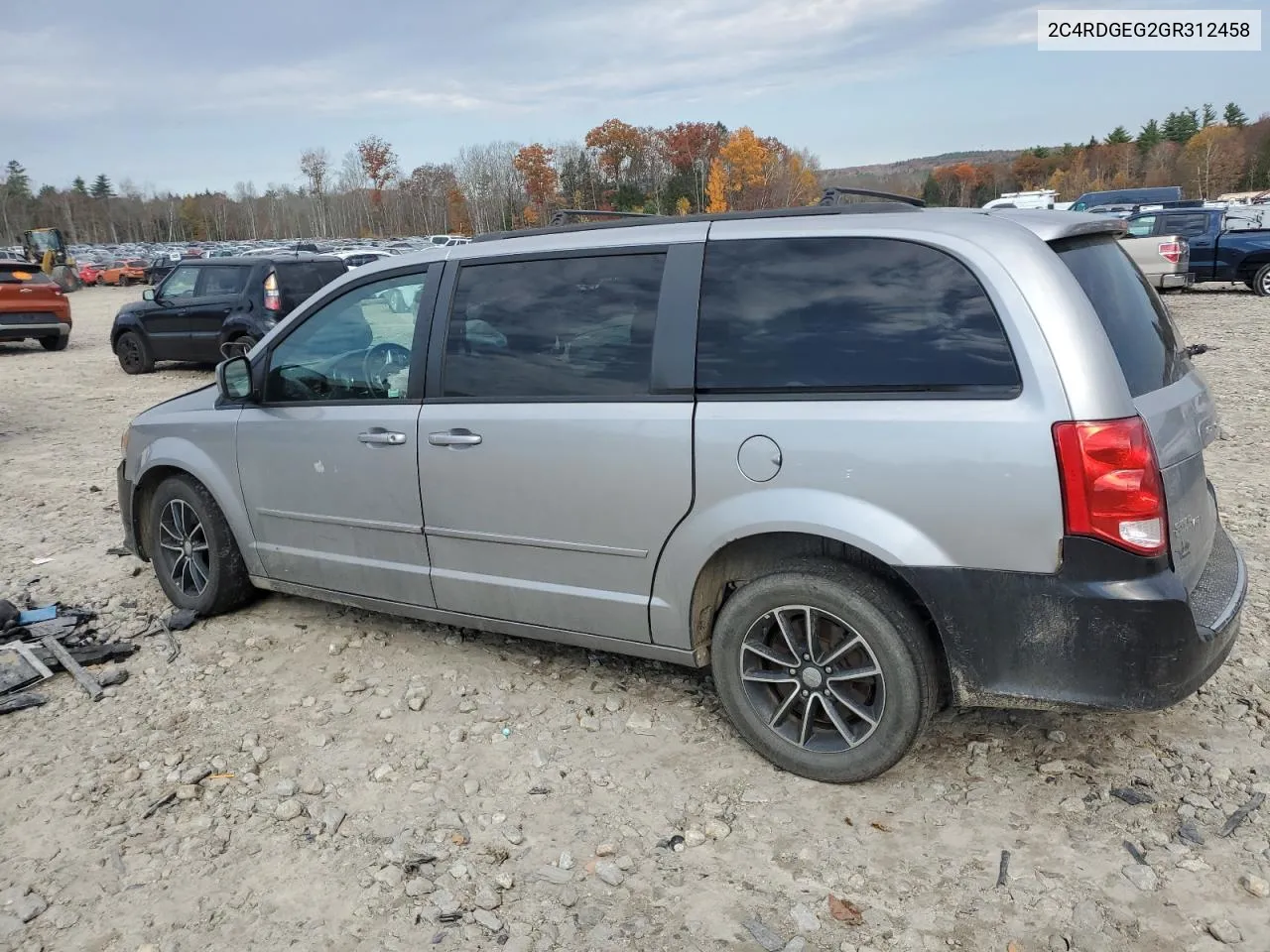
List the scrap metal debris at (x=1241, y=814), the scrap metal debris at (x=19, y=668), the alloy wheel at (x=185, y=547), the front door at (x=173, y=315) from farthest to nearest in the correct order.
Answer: the front door at (x=173, y=315), the alloy wheel at (x=185, y=547), the scrap metal debris at (x=19, y=668), the scrap metal debris at (x=1241, y=814)

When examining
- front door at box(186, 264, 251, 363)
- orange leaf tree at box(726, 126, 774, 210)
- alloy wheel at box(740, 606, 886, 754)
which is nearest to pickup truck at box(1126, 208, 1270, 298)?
front door at box(186, 264, 251, 363)

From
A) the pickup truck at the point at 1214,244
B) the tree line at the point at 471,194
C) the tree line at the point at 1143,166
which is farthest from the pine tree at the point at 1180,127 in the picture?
the pickup truck at the point at 1214,244

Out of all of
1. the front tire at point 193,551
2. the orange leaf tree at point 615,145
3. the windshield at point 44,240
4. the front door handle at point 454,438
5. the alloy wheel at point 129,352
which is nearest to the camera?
the front door handle at point 454,438

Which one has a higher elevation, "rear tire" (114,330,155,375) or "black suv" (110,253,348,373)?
"black suv" (110,253,348,373)

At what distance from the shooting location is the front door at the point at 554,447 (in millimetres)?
3467

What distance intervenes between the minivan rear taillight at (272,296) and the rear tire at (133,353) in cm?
280

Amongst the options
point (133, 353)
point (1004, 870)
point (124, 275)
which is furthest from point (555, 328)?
point (124, 275)

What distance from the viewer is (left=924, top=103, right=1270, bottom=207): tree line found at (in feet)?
285

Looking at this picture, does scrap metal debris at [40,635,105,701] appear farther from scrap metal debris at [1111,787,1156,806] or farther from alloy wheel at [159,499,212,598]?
scrap metal debris at [1111,787,1156,806]

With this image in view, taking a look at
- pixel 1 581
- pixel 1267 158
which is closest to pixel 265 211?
pixel 1267 158

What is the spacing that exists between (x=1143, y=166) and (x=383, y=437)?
119 meters

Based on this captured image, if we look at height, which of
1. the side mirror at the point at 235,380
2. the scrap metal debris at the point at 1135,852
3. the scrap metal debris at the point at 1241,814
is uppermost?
the side mirror at the point at 235,380

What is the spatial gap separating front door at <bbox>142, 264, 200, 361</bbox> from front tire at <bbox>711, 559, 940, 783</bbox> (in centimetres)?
1346

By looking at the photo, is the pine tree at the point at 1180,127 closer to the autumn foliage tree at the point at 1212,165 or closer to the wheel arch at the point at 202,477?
the autumn foliage tree at the point at 1212,165
